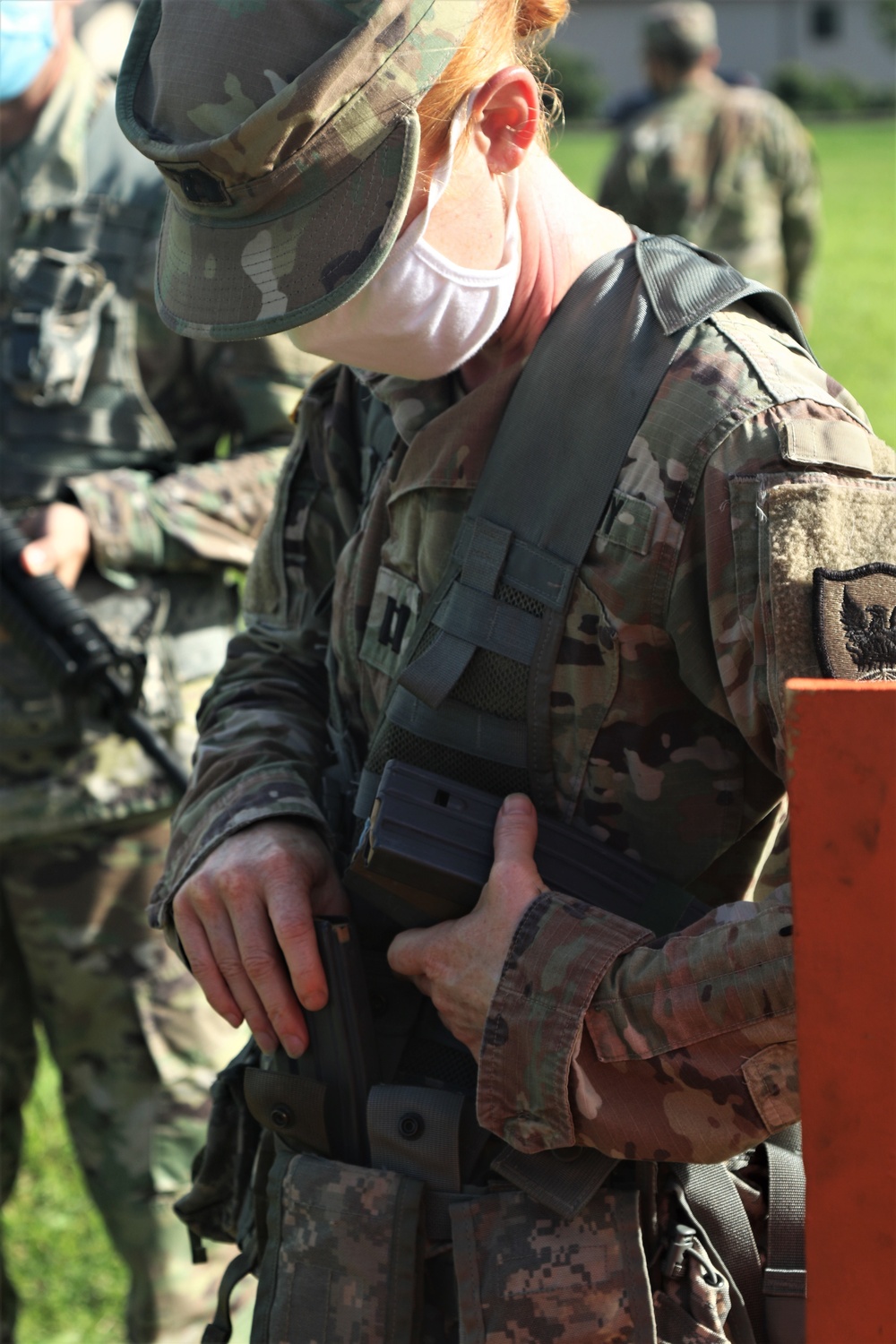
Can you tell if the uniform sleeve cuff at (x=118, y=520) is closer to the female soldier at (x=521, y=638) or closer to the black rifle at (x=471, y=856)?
the female soldier at (x=521, y=638)

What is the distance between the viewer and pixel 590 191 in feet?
57.2

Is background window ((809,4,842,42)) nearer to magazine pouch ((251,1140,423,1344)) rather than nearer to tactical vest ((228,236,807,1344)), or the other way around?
tactical vest ((228,236,807,1344))

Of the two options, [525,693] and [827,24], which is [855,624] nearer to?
[525,693]

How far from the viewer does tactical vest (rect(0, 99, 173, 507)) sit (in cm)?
263

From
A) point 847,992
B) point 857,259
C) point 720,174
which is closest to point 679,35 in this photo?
point 720,174

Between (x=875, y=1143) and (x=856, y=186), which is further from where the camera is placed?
(x=856, y=186)

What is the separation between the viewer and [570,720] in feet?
4.55

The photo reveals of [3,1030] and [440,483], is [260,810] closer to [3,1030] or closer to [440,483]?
[440,483]

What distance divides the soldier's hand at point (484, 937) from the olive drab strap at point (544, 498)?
63mm

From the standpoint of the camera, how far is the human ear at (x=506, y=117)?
135 cm

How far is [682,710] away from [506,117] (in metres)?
0.58

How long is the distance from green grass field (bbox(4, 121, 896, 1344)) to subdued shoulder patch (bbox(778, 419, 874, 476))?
2.63 metres

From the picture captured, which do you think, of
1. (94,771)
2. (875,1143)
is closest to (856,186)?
(94,771)

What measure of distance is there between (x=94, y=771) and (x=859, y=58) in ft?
165
